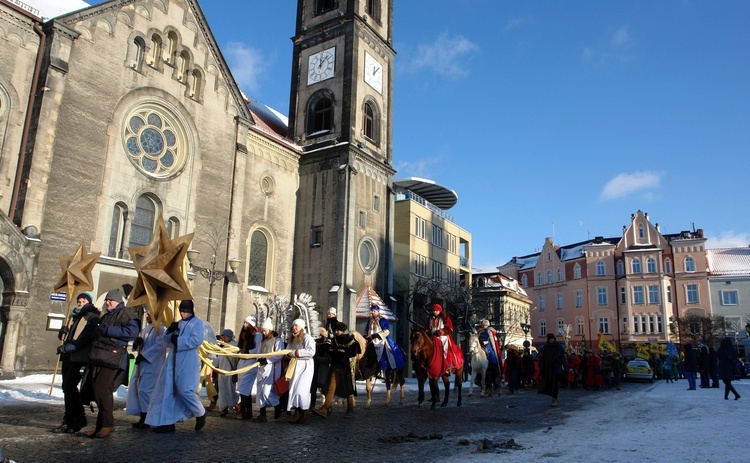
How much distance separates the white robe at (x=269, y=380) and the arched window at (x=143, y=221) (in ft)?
50.0

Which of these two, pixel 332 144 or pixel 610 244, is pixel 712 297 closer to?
pixel 610 244

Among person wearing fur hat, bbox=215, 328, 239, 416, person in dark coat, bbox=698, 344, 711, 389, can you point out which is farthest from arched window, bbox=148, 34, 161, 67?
person in dark coat, bbox=698, 344, 711, 389

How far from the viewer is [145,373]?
9492mm

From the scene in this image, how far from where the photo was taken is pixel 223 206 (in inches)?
1118

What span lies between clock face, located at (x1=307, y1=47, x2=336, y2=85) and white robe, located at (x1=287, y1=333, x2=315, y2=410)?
27.3 m

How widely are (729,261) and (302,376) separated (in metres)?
73.1

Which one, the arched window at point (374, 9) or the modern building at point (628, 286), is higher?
the arched window at point (374, 9)

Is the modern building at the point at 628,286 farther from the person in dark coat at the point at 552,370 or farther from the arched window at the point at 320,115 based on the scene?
the person in dark coat at the point at 552,370

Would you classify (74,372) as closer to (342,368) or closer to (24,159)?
(342,368)

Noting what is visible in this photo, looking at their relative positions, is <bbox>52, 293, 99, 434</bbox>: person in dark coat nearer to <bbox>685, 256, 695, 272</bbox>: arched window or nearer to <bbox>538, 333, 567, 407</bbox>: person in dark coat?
<bbox>538, 333, 567, 407</bbox>: person in dark coat

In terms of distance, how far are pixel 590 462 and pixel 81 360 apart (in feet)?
23.8

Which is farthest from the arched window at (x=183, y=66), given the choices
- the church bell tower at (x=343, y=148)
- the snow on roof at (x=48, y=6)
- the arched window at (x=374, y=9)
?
the arched window at (x=374, y=9)

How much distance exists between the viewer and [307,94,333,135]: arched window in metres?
35.9

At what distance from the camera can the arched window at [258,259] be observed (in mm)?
30969
